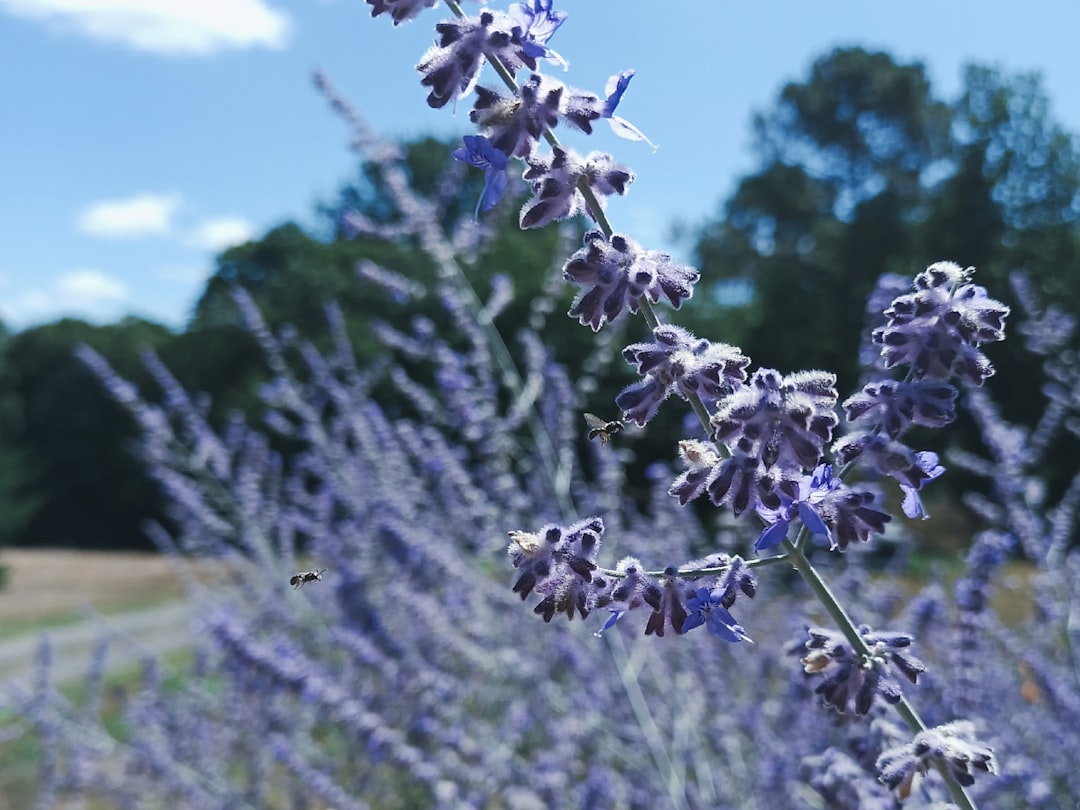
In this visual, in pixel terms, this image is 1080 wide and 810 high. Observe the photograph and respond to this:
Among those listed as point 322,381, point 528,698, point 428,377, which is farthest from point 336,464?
point 428,377

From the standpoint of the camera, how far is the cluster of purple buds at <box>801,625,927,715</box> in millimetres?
1039

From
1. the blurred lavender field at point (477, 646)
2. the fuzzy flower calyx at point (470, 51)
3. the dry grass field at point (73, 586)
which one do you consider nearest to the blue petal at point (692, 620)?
the fuzzy flower calyx at point (470, 51)

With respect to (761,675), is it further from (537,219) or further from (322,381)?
(537,219)

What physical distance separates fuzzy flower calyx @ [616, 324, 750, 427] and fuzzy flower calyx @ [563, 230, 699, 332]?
36mm

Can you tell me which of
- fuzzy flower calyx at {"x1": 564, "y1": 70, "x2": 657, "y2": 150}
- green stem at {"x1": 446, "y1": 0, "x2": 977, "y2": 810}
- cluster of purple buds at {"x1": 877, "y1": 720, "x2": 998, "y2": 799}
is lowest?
cluster of purple buds at {"x1": 877, "y1": 720, "x2": 998, "y2": 799}

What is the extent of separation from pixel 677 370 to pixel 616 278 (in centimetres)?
10

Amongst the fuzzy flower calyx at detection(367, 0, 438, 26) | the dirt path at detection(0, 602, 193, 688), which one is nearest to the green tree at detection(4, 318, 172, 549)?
the dirt path at detection(0, 602, 193, 688)

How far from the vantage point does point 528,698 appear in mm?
4656

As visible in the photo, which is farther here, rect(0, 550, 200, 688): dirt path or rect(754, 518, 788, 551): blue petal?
rect(0, 550, 200, 688): dirt path

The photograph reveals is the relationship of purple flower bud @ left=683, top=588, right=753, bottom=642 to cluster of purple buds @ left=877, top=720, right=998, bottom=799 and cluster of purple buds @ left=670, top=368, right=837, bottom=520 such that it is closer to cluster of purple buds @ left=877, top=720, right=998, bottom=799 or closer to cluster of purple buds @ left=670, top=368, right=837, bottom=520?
cluster of purple buds @ left=670, top=368, right=837, bottom=520

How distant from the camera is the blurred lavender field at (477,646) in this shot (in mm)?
3484

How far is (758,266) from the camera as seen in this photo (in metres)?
25.1

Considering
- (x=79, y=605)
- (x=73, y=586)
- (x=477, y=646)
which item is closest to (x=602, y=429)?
(x=477, y=646)

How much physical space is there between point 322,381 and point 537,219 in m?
4.20
